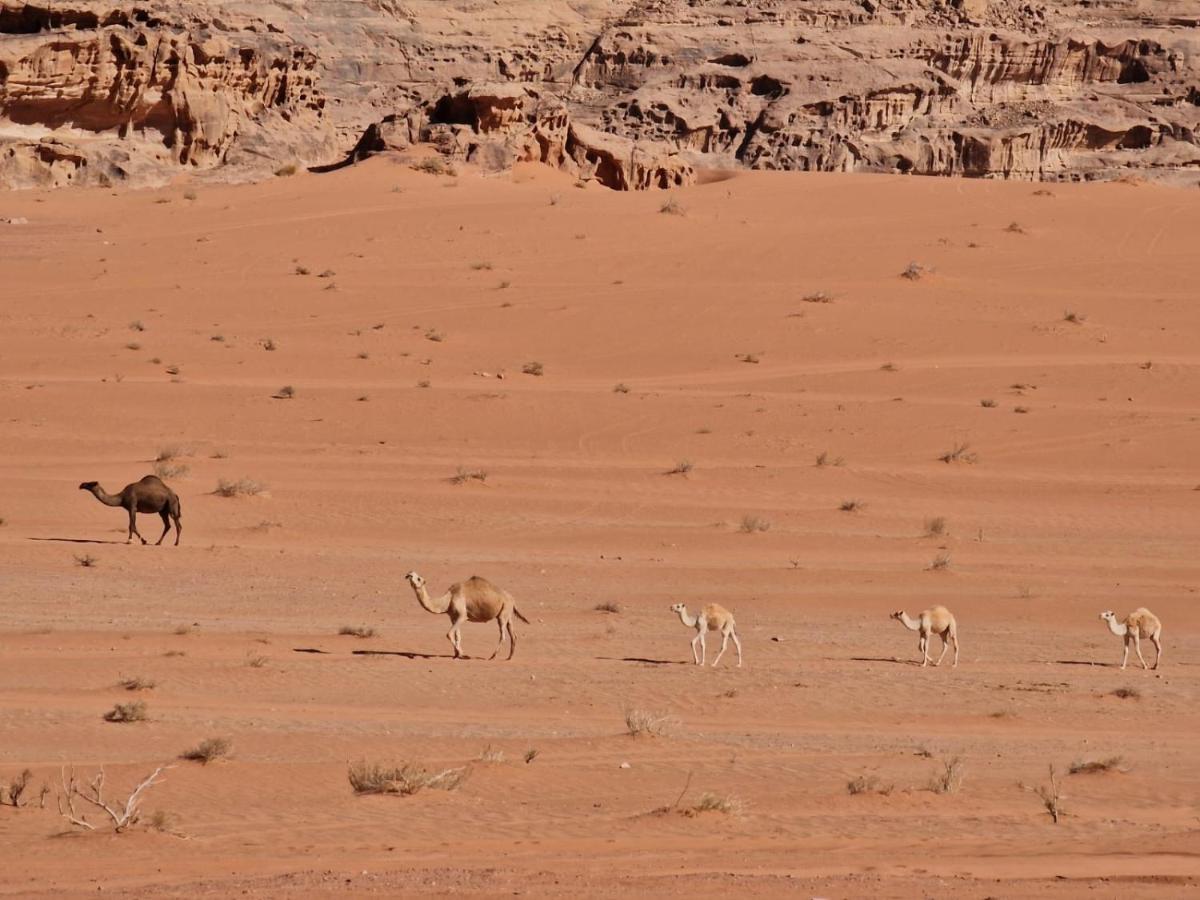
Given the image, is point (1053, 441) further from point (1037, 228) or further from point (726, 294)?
point (1037, 228)

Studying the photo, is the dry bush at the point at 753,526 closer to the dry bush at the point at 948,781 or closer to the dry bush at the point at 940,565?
the dry bush at the point at 940,565

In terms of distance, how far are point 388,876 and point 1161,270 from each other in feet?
108

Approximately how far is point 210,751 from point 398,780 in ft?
4.15

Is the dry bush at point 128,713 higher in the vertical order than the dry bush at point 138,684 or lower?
higher

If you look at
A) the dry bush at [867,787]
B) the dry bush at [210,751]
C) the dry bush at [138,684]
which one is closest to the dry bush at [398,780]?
the dry bush at [210,751]

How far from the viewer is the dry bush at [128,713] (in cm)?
1031

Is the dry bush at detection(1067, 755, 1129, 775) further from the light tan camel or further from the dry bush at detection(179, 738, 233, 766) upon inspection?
the dry bush at detection(179, 738, 233, 766)

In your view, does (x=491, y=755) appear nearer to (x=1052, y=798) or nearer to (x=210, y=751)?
(x=210, y=751)

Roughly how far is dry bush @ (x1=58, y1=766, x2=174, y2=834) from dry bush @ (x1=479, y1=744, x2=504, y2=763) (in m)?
1.70

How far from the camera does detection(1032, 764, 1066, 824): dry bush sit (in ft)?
27.0

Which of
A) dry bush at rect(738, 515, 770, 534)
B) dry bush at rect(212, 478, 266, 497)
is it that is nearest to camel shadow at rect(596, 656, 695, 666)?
dry bush at rect(738, 515, 770, 534)

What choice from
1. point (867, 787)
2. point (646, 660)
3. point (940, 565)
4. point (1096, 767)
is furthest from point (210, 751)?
point (940, 565)

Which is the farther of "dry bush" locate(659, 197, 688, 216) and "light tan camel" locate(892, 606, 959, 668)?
"dry bush" locate(659, 197, 688, 216)

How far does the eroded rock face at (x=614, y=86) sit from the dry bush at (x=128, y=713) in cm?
3092
